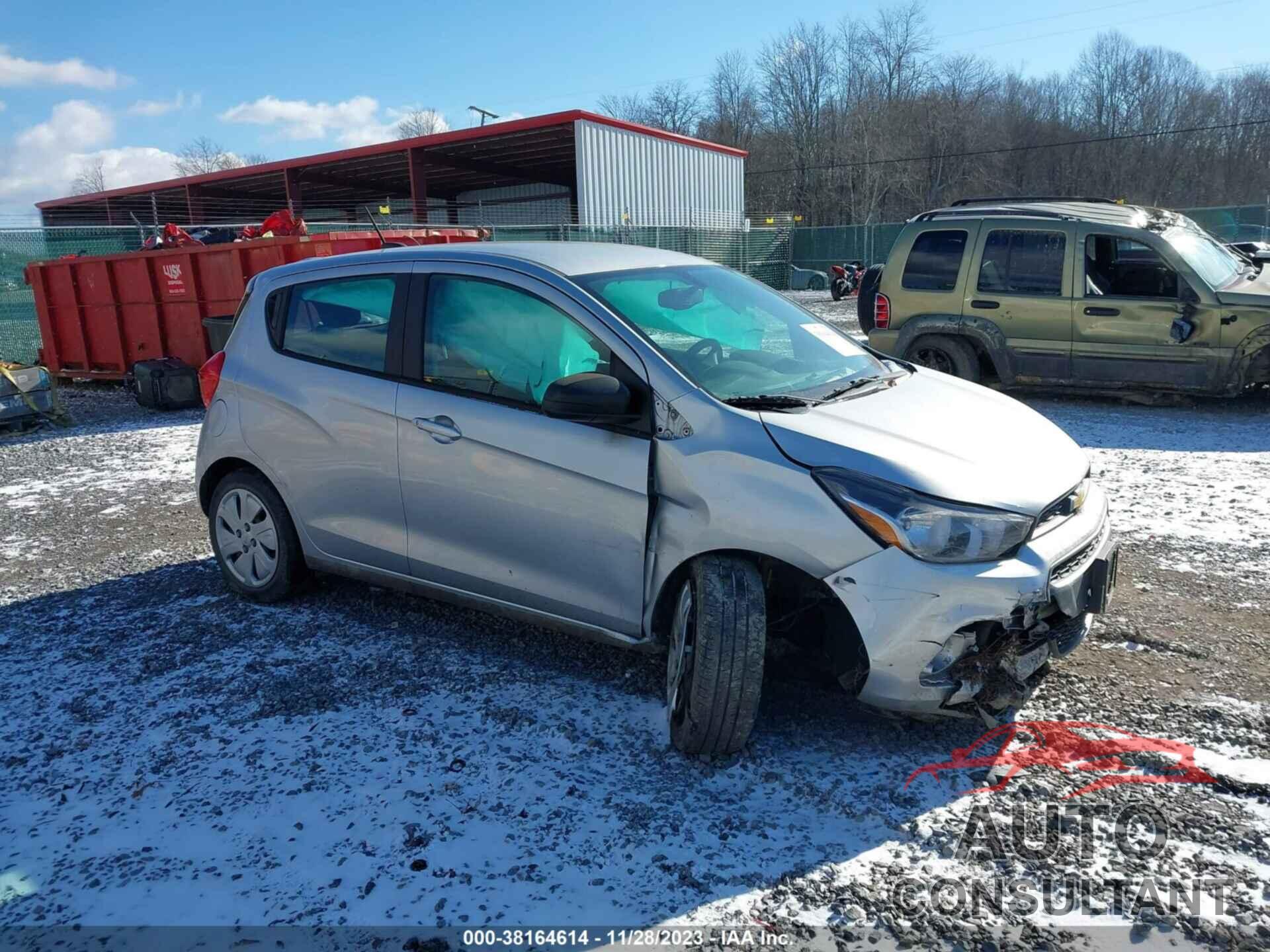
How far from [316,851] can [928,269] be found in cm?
838

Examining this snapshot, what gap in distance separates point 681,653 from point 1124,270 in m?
7.47

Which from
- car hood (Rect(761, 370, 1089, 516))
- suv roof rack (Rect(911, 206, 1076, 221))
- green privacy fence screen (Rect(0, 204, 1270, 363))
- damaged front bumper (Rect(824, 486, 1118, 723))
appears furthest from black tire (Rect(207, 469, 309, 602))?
green privacy fence screen (Rect(0, 204, 1270, 363))

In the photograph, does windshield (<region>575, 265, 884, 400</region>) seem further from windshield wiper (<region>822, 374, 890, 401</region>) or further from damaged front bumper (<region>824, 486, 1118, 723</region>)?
damaged front bumper (<region>824, 486, 1118, 723</region>)

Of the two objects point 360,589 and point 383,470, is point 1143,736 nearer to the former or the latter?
point 383,470

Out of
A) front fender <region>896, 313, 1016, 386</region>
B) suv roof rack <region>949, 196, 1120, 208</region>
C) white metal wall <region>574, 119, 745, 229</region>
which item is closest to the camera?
front fender <region>896, 313, 1016, 386</region>

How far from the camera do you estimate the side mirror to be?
327cm

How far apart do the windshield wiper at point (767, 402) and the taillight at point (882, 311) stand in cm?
656

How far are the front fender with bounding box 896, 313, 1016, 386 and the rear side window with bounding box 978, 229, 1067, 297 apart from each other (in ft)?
1.20

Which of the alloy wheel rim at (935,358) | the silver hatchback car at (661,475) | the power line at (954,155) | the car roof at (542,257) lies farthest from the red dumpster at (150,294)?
the power line at (954,155)

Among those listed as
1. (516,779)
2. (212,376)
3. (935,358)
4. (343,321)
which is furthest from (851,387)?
(935,358)

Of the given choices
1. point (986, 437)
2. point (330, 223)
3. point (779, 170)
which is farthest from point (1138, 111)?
point (986, 437)

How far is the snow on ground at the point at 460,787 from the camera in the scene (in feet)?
8.46

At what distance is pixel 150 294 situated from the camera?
1232 cm

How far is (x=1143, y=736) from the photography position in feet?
10.8
